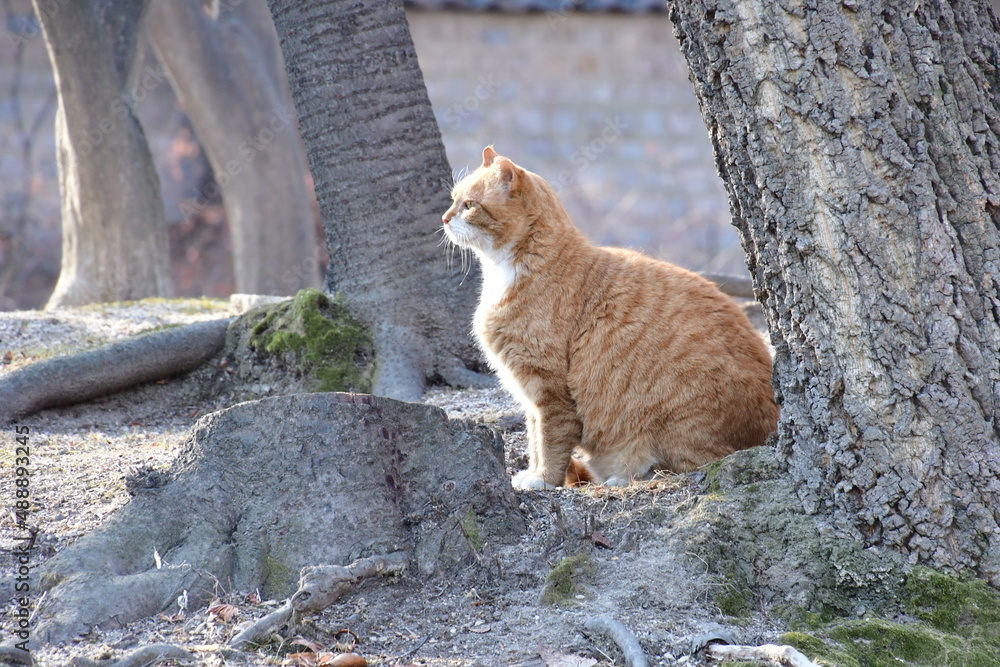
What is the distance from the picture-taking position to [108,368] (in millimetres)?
4535

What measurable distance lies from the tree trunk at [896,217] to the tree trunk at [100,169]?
5974 millimetres

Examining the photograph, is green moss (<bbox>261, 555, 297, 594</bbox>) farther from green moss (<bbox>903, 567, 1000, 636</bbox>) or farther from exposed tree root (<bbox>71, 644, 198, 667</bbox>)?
green moss (<bbox>903, 567, 1000, 636</bbox>)

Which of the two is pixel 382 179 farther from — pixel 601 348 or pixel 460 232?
pixel 601 348

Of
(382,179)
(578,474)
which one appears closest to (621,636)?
(578,474)

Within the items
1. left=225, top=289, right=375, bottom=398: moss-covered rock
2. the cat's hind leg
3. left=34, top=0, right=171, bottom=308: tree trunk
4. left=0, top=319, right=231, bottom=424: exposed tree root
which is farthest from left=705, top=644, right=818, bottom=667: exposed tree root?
left=34, top=0, right=171, bottom=308: tree trunk

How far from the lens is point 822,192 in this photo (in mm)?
2525

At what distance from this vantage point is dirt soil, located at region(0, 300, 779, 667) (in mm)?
2434

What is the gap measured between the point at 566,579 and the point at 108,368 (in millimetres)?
2860

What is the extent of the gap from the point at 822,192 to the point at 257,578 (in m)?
1.95

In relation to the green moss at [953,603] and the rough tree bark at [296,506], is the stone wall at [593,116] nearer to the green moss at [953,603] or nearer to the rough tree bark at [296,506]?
the rough tree bark at [296,506]

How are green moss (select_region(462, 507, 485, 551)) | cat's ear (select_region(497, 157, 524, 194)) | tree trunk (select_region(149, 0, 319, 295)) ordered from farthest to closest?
tree trunk (select_region(149, 0, 319, 295)) < cat's ear (select_region(497, 157, 524, 194)) < green moss (select_region(462, 507, 485, 551))

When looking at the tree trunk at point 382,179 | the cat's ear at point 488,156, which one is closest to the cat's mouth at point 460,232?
the cat's ear at point 488,156

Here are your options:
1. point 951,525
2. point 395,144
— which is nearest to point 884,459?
point 951,525

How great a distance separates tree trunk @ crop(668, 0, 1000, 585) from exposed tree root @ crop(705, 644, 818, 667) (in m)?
0.53
